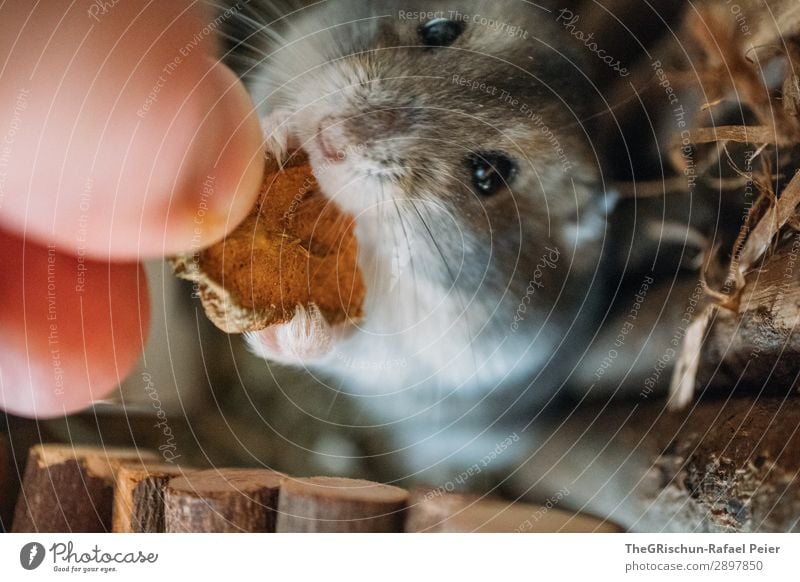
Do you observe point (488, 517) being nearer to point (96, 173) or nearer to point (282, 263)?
point (282, 263)


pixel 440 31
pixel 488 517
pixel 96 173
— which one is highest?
pixel 440 31

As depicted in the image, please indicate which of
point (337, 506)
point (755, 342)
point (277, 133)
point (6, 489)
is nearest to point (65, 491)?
point (6, 489)

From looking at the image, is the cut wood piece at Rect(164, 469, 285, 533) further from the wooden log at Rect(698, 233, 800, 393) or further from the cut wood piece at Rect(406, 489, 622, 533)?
the wooden log at Rect(698, 233, 800, 393)

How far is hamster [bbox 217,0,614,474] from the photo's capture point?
0.59m

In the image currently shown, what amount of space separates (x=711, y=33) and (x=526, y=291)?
0.31 m

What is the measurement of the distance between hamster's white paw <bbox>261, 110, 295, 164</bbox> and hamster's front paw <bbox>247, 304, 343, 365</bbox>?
5.7 inches

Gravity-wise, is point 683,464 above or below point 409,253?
below

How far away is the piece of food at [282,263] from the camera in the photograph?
0.58m

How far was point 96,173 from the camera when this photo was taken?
0.57m

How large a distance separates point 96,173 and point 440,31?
34 centimetres

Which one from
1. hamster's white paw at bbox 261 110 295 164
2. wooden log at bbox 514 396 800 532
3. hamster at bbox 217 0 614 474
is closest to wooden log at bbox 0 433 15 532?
A: hamster at bbox 217 0 614 474

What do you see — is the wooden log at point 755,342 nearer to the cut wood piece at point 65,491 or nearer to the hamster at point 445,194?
the hamster at point 445,194

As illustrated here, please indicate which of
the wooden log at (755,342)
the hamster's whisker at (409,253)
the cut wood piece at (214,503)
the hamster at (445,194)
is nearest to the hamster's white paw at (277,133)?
the hamster at (445,194)
